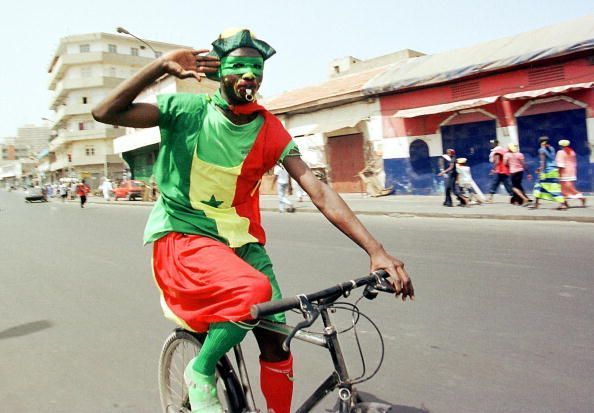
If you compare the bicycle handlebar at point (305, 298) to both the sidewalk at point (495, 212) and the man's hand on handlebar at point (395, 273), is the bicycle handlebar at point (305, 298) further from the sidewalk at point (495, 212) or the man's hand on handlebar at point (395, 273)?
the sidewalk at point (495, 212)

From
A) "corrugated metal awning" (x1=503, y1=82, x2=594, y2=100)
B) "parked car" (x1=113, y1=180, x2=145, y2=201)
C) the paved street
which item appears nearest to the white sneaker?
the paved street

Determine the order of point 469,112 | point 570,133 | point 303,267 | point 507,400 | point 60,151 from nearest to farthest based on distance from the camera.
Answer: point 507,400
point 303,267
point 570,133
point 469,112
point 60,151

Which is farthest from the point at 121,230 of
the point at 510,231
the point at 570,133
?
the point at 570,133

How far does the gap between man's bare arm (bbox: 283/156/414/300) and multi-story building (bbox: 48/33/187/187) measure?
60.6 m

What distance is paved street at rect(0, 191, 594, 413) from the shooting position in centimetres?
310

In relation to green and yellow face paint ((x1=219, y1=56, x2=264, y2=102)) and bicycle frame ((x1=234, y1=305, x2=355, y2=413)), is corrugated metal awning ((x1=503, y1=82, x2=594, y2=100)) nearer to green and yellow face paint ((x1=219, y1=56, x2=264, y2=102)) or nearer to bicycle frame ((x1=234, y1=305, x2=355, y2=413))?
green and yellow face paint ((x1=219, y1=56, x2=264, y2=102))

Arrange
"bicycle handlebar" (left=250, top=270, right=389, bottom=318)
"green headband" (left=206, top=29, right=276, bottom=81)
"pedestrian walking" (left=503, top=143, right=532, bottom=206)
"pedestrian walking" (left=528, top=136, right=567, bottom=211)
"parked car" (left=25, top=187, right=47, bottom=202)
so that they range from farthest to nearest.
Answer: "parked car" (left=25, top=187, right=47, bottom=202) → "pedestrian walking" (left=503, top=143, right=532, bottom=206) → "pedestrian walking" (left=528, top=136, right=567, bottom=211) → "green headband" (left=206, top=29, right=276, bottom=81) → "bicycle handlebar" (left=250, top=270, right=389, bottom=318)

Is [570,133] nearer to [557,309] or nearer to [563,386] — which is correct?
[557,309]

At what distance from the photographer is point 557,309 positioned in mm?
4465

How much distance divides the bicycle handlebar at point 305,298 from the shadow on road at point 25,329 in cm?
404

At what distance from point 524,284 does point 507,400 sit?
280 centimetres

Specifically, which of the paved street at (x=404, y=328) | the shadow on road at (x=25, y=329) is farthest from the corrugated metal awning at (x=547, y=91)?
the shadow on road at (x=25, y=329)

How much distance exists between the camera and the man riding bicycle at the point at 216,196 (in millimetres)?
1867

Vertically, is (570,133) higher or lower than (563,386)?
higher
